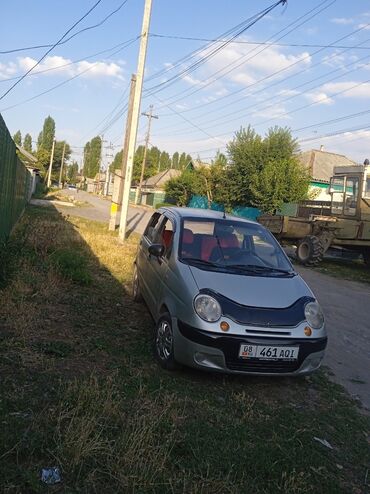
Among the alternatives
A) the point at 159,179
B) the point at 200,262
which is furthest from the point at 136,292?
the point at 159,179

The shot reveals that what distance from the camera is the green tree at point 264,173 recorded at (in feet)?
99.5

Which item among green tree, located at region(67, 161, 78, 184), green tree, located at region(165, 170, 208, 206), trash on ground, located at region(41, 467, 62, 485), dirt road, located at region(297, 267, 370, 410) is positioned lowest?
trash on ground, located at region(41, 467, 62, 485)

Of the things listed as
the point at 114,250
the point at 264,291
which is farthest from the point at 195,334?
the point at 114,250

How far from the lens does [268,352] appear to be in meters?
4.45

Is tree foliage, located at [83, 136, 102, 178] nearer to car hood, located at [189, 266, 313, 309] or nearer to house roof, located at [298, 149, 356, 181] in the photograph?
house roof, located at [298, 149, 356, 181]

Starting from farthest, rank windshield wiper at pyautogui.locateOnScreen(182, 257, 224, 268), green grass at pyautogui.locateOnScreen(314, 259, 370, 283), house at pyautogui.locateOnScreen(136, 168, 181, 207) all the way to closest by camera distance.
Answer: house at pyautogui.locateOnScreen(136, 168, 181, 207), green grass at pyautogui.locateOnScreen(314, 259, 370, 283), windshield wiper at pyautogui.locateOnScreen(182, 257, 224, 268)

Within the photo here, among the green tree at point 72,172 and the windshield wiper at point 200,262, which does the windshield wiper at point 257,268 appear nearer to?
the windshield wiper at point 200,262

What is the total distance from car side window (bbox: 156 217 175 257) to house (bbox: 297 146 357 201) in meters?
32.0

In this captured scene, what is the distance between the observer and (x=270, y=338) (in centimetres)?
445

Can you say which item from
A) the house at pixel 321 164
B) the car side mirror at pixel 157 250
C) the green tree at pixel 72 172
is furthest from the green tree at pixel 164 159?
the car side mirror at pixel 157 250

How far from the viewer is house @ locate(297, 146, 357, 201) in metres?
38.2

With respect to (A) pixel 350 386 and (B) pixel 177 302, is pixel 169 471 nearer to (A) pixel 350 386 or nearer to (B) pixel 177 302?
(B) pixel 177 302

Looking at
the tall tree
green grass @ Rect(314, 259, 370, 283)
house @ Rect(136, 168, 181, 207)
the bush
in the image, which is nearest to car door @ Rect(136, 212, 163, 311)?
the bush

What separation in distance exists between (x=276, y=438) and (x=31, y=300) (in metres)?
3.80
